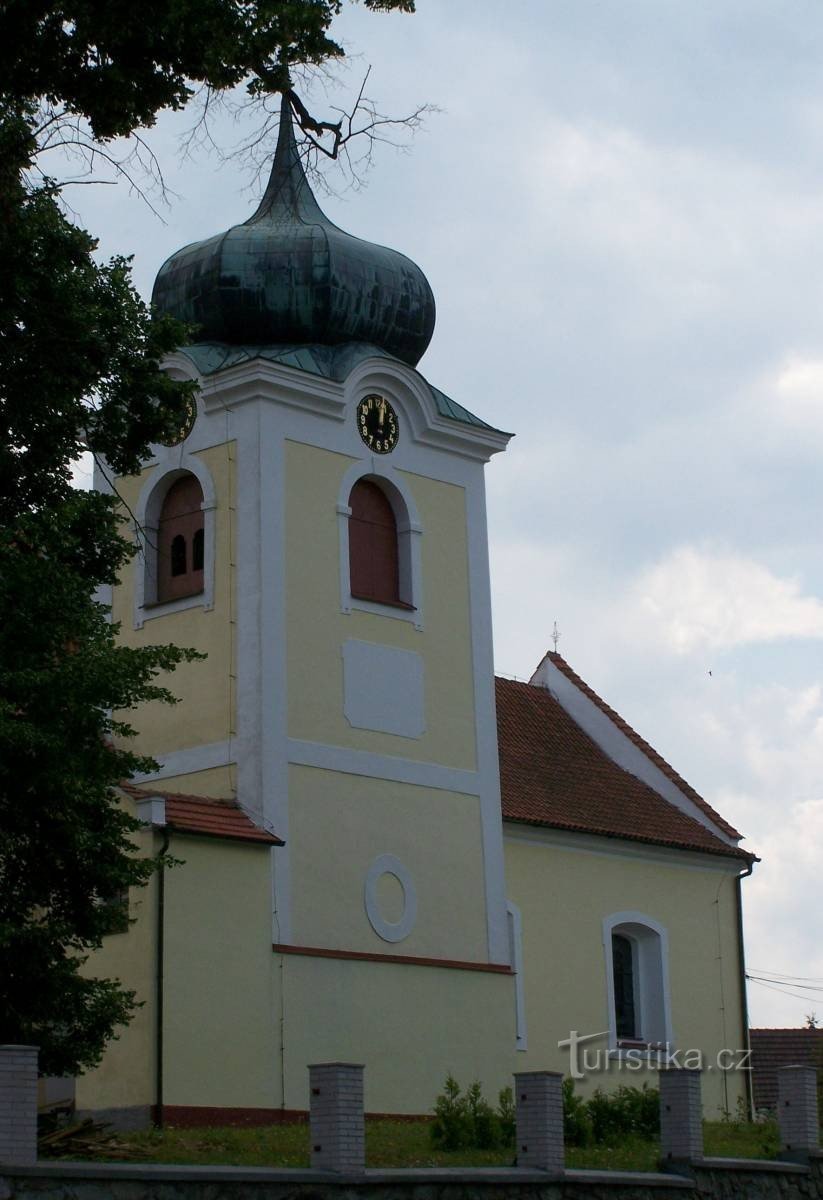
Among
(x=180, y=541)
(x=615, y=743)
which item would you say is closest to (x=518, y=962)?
(x=615, y=743)

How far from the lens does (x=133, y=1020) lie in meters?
23.5

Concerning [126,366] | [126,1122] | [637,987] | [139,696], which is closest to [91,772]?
[139,696]

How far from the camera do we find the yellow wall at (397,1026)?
25.3m

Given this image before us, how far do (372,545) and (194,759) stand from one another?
3965 mm

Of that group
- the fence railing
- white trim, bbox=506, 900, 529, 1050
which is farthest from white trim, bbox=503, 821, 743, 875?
the fence railing

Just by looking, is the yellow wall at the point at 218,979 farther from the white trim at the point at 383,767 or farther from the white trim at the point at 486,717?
the white trim at the point at 486,717

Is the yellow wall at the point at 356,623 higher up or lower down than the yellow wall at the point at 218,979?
higher up

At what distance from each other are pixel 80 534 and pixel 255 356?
285 inches

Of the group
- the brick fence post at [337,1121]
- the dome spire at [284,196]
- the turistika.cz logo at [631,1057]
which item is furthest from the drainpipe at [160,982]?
the dome spire at [284,196]

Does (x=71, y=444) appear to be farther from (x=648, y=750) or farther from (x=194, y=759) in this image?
(x=648, y=750)

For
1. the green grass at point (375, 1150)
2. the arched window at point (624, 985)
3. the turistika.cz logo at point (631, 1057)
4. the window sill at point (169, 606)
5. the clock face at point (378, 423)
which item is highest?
the clock face at point (378, 423)

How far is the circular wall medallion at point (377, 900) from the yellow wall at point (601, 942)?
296 cm

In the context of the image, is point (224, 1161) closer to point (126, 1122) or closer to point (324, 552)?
point (126, 1122)

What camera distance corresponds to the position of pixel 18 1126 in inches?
601
